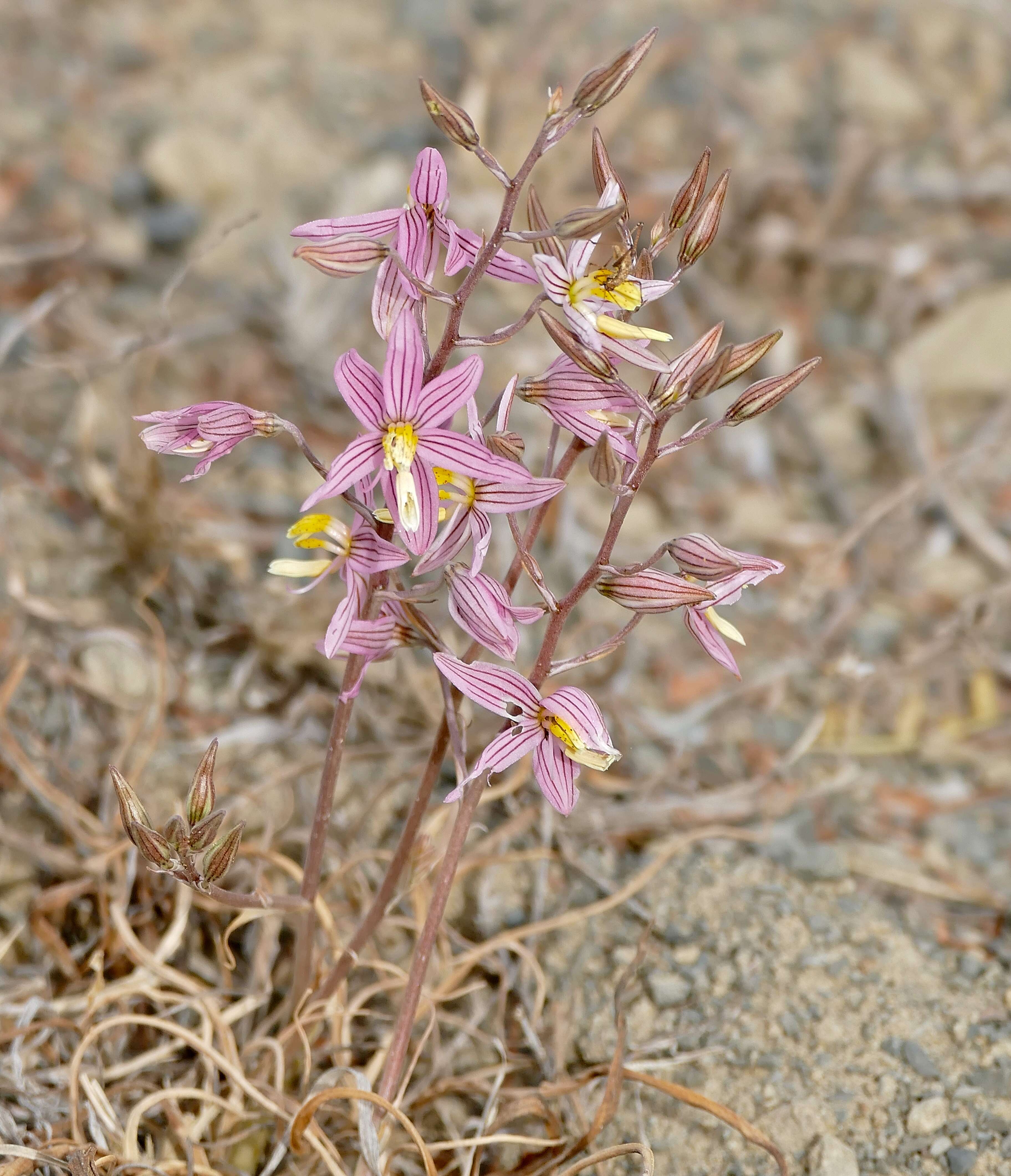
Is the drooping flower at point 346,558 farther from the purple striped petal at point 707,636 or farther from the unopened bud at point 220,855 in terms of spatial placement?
the purple striped petal at point 707,636

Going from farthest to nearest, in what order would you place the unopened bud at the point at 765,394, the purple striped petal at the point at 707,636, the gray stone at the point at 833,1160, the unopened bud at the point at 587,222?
1. the gray stone at the point at 833,1160
2. the purple striped petal at the point at 707,636
3. the unopened bud at the point at 765,394
4. the unopened bud at the point at 587,222

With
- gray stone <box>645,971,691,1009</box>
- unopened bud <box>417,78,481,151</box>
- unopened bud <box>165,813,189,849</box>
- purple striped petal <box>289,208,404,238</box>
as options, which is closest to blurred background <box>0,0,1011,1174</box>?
gray stone <box>645,971,691,1009</box>

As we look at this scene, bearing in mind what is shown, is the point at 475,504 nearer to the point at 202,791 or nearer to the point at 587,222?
the point at 587,222

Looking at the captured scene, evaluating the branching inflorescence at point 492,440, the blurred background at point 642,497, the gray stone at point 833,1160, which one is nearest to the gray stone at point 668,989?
the blurred background at point 642,497

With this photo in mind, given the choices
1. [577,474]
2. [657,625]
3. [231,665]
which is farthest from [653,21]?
[231,665]

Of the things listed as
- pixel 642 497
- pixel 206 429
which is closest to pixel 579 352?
pixel 206 429

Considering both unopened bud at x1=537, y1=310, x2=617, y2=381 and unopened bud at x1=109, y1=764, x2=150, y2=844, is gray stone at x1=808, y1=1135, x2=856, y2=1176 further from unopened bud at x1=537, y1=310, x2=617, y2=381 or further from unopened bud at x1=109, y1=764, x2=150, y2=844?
unopened bud at x1=537, y1=310, x2=617, y2=381
